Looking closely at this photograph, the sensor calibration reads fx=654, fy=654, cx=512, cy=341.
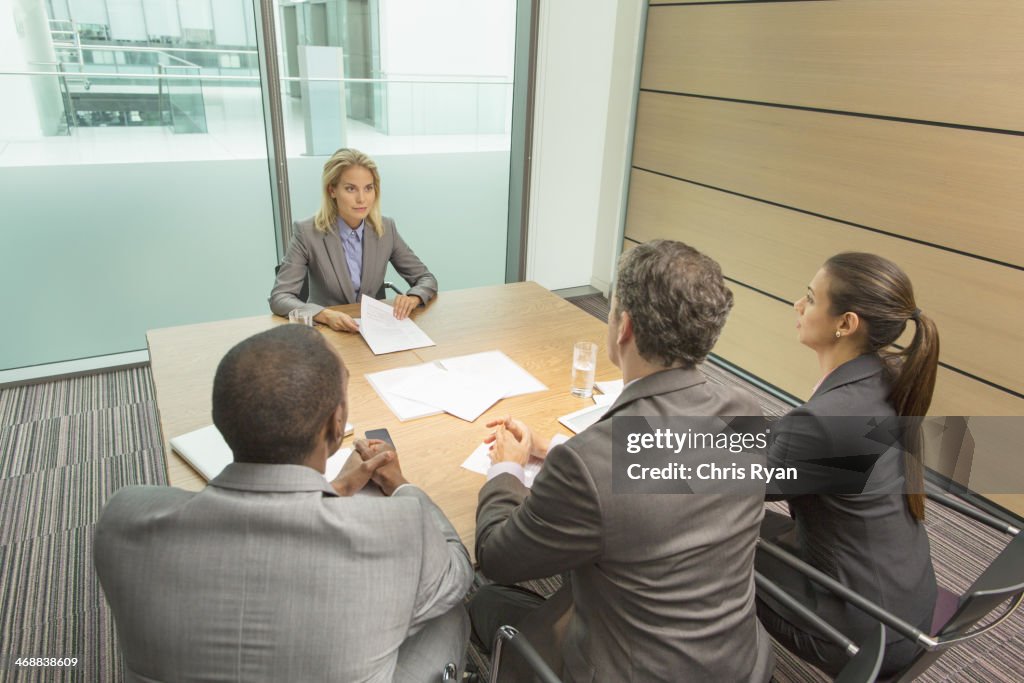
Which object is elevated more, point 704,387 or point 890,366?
point 704,387

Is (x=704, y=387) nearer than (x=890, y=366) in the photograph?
Yes

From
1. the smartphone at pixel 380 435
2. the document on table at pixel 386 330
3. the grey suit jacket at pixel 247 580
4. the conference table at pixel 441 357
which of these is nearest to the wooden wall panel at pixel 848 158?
the conference table at pixel 441 357

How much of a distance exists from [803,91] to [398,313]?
2334 millimetres

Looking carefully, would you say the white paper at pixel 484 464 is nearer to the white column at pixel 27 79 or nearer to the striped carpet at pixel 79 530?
the striped carpet at pixel 79 530

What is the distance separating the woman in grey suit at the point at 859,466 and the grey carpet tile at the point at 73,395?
315 centimetres

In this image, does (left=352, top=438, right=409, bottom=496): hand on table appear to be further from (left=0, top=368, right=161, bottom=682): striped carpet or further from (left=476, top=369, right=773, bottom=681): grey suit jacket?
(left=0, top=368, right=161, bottom=682): striped carpet

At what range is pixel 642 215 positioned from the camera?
452 centimetres

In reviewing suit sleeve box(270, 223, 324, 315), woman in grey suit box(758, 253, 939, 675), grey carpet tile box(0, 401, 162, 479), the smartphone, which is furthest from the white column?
woman in grey suit box(758, 253, 939, 675)

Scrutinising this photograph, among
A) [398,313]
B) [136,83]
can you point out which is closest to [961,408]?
[398,313]

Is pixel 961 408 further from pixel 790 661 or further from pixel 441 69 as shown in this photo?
pixel 441 69

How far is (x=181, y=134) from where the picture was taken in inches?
138

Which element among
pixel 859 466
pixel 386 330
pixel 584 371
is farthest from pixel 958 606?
pixel 386 330

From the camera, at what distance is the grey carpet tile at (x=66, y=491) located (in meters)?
2.53

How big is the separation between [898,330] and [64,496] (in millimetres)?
3065
